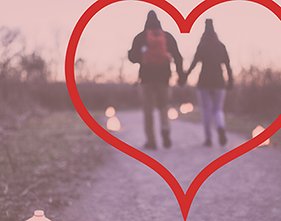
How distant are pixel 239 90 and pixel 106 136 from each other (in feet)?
27.2

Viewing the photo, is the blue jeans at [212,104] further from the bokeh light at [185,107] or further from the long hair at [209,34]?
the bokeh light at [185,107]

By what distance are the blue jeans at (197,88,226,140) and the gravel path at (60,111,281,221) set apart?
795mm

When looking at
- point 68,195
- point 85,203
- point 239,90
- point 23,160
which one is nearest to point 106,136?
point 85,203

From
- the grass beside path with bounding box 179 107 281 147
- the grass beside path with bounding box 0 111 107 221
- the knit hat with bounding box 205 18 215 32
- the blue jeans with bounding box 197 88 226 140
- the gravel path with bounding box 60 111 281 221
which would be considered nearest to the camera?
the knit hat with bounding box 205 18 215 32

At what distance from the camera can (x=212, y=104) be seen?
3986 mm

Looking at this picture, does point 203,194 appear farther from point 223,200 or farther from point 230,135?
point 230,135

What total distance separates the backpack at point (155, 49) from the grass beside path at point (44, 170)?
1918 millimetres

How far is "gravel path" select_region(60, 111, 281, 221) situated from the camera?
124 inches

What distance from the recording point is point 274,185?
3928 millimetres

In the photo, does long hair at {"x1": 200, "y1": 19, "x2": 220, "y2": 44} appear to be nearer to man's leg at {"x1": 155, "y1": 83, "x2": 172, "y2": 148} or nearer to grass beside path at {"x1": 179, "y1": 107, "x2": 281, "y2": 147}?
man's leg at {"x1": 155, "y1": 83, "x2": 172, "y2": 148}

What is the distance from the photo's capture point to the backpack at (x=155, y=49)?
7.13 ft

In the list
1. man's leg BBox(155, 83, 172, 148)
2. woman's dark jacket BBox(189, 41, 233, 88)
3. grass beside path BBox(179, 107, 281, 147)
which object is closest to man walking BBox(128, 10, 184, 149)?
woman's dark jacket BBox(189, 41, 233, 88)
